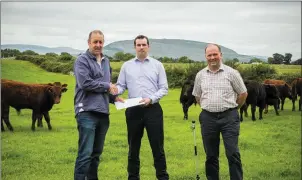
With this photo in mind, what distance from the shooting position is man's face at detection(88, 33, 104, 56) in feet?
18.3

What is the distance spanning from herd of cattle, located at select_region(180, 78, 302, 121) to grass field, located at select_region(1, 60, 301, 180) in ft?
2.78

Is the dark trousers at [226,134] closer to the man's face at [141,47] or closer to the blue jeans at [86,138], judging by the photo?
the man's face at [141,47]

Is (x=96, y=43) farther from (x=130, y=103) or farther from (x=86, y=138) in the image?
(x=86, y=138)

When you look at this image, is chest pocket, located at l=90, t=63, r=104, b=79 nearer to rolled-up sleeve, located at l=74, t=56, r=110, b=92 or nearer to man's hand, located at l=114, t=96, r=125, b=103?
rolled-up sleeve, located at l=74, t=56, r=110, b=92

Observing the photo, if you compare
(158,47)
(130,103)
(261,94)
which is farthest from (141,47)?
(261,94)

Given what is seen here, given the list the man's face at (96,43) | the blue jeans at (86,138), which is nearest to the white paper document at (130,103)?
the blue jeans at (86,138)

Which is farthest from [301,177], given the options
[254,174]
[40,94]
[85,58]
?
[40,94]

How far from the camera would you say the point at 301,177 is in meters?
7.63

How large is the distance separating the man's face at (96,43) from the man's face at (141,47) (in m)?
0.62

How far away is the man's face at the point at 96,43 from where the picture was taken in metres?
5.58

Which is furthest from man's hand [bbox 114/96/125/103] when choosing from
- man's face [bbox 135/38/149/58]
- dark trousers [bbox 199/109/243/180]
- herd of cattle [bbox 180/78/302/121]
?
herd of cattle [bbox 180/78/302/121]

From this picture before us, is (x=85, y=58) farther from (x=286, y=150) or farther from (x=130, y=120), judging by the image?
(x=286, y=150)

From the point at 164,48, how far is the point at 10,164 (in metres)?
7.25

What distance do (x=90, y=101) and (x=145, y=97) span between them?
0.85 metres
